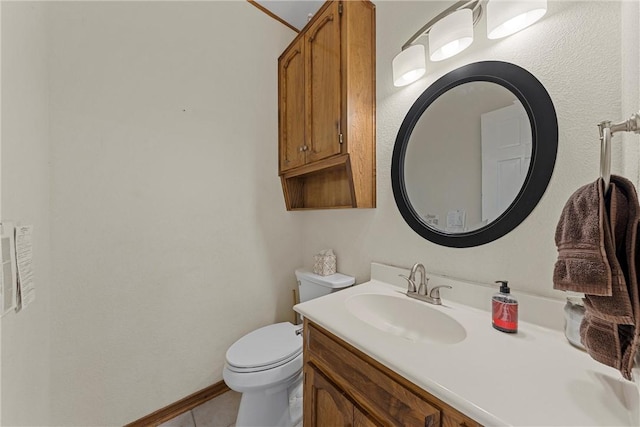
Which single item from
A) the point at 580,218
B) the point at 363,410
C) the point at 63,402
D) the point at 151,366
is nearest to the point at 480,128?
the point at 580,218

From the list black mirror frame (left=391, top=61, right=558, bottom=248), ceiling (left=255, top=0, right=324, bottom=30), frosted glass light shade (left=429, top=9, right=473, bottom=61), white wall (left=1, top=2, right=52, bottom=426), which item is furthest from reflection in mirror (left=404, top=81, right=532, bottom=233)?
white wall (left=1, top=2, right=52, bottom=426)

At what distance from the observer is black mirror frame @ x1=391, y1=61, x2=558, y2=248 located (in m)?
0.77

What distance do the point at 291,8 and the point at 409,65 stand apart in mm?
1196

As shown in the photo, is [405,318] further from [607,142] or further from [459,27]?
[459,27]

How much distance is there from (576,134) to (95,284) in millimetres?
2042

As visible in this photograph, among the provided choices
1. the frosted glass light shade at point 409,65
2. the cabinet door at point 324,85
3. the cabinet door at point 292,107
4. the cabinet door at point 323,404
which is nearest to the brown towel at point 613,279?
the cabinet door at point 323,404

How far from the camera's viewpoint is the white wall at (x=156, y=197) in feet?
3.59

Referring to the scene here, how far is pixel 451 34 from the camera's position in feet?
2.92

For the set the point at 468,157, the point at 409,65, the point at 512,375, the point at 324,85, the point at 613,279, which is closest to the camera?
the point at 613,279

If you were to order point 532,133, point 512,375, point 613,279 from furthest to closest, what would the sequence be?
point 532,133
point 512,375
point 613,279

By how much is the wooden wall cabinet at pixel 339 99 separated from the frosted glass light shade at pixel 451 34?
39 centimetres

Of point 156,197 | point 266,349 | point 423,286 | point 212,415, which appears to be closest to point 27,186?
point 156,197

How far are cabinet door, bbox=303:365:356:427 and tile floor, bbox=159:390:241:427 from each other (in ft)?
2.44

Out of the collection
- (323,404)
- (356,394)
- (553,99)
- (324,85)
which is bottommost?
(323,404)
